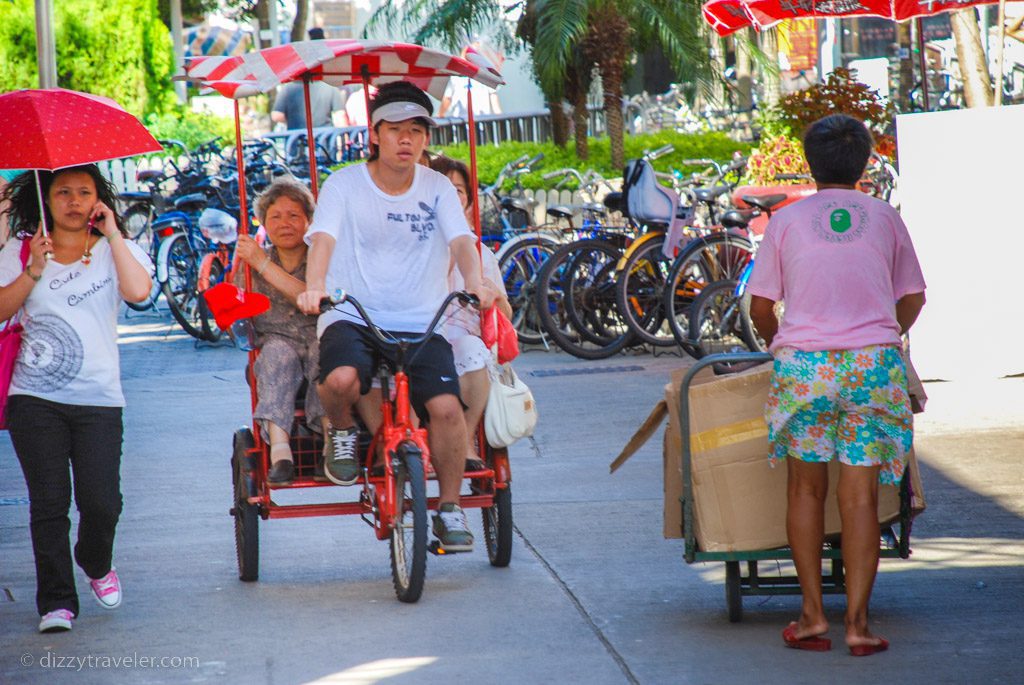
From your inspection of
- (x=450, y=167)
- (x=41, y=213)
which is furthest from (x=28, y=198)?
(x=450, y=167)

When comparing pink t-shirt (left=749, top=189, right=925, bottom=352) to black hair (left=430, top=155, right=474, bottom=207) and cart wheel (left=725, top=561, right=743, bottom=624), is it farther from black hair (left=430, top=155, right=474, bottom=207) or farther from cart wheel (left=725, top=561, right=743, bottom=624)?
black hair (left=430, top=155, right=474, bottom=207)

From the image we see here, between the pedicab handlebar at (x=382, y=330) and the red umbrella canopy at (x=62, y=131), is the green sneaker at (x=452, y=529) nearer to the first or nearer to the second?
the pedicab handlebar at (x=382, y=330)

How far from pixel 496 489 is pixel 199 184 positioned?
33.6ft

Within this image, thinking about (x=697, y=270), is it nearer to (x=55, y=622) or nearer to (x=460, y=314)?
(x=460, y=314)

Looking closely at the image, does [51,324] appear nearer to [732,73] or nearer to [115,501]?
[115,501]

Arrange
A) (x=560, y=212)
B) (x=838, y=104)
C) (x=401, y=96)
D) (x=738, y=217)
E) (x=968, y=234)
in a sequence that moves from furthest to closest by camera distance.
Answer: (x=838, y=104) → (x=560, y=212) → (x=738, y=217) → (x=968, y=234) → (x=401, y=96)

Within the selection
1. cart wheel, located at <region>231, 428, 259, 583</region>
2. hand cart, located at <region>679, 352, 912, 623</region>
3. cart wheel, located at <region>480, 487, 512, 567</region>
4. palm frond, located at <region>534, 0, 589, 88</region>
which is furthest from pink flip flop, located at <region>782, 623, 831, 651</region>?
palm frond, located at <region>534, 0, 589, 88</region>

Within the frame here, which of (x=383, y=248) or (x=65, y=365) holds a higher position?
(x=383, y=248)

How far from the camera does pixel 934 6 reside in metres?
10.9

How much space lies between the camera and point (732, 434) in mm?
5301

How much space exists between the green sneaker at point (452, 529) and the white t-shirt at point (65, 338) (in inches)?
49.9

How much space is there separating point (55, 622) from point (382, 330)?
1579 millimetres

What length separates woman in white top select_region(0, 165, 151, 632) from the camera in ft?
→ 18.1

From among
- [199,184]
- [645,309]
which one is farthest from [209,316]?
[645,309]
